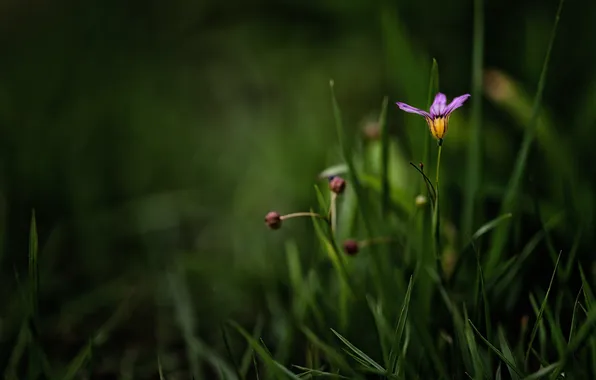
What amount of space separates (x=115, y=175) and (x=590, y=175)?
50.3 inches

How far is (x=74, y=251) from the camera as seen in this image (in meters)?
1.67

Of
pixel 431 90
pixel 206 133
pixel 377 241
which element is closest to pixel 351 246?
pixel 377 241

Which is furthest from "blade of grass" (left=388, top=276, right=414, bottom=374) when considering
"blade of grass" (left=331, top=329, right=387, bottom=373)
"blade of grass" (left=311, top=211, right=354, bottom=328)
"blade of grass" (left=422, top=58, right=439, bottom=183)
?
"blade of grass" (left=422, top=58, right=439, bottom=183)

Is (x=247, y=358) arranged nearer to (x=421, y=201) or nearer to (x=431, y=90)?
(x=421, y=201)

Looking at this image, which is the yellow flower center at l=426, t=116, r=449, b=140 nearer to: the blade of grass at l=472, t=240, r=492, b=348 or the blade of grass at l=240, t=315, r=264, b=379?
the blade of grass at l=472, t=240, r=492, b=348

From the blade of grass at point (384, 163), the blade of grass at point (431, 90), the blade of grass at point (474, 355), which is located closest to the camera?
the blade of grass at point (474, 355)

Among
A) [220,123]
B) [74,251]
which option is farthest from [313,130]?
[74,251]

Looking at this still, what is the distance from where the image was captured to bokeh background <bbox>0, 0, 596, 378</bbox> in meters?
1.40

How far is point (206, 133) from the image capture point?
2.24 meters

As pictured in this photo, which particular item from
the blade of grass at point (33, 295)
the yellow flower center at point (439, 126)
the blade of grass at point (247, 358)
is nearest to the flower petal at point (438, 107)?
the yellow flower center at point (439, 126)

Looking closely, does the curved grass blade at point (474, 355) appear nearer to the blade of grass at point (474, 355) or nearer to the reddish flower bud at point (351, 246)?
Result: the blade of grass at point (474, 355)

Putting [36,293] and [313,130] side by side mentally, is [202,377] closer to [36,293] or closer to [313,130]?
[36,293]

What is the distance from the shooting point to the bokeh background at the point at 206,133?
1401 mm

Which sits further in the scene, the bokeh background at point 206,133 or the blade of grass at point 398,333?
the bokeh background at point 206,133
